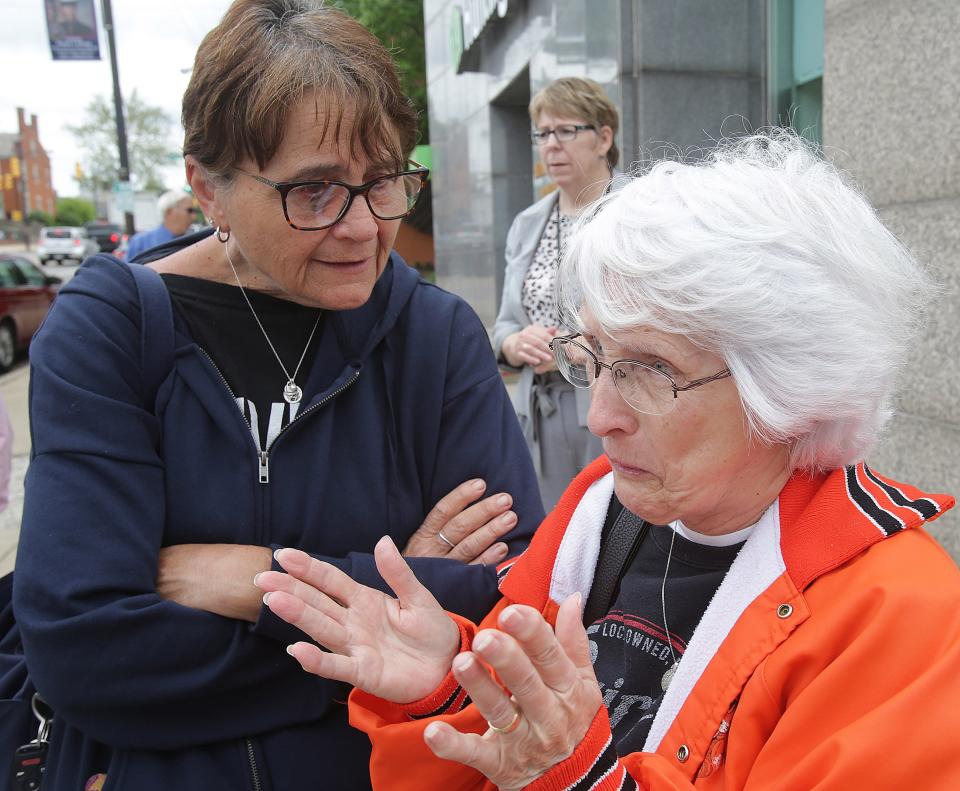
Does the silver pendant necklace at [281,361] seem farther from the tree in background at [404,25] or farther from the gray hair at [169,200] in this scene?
the tree in background at [404,25]

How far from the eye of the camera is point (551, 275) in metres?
3.87

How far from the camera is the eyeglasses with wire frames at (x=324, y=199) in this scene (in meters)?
1.63

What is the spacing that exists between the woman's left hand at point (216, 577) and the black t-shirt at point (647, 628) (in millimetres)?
674

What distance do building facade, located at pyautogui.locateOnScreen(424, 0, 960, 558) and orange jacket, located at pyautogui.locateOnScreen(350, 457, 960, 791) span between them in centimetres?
194

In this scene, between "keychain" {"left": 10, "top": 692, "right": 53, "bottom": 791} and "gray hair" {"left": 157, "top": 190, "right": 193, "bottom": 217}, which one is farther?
"gray hair" {"left": 157, "top": 190, "right": 193, "bottom": 217}

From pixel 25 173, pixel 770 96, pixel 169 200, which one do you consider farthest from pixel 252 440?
pixel 25 173

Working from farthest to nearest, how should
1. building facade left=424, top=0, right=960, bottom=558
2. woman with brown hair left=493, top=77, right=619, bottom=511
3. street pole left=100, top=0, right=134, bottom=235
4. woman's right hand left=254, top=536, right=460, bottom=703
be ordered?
street pole left=100, top=0, right=134, bottom=235 < woman with brown hair left=493, top=77, right=619, bottom=511 < building facade left=424, top=0, right=960, bottom=558 < woman's right hand left=254, top=536, right=460, bottom=703

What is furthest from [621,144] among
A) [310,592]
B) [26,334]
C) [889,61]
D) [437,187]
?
[26,334]

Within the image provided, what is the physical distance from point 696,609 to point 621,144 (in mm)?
5093

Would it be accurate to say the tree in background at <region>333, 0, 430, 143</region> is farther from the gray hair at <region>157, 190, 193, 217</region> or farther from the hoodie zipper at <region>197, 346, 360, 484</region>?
the hoodie zipper at <region>197, 346, 360, 484</region>

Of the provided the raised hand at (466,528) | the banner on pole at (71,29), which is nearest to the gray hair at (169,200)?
the raised hand at (466,528)

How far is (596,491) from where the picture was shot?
6.10ft

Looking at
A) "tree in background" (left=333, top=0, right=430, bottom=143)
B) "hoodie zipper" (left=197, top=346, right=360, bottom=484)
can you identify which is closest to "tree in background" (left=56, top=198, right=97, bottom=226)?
"tree in background" (left=333, top=0, right=430, bottom=143)

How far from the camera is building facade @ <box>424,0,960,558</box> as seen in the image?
330 centimetres
